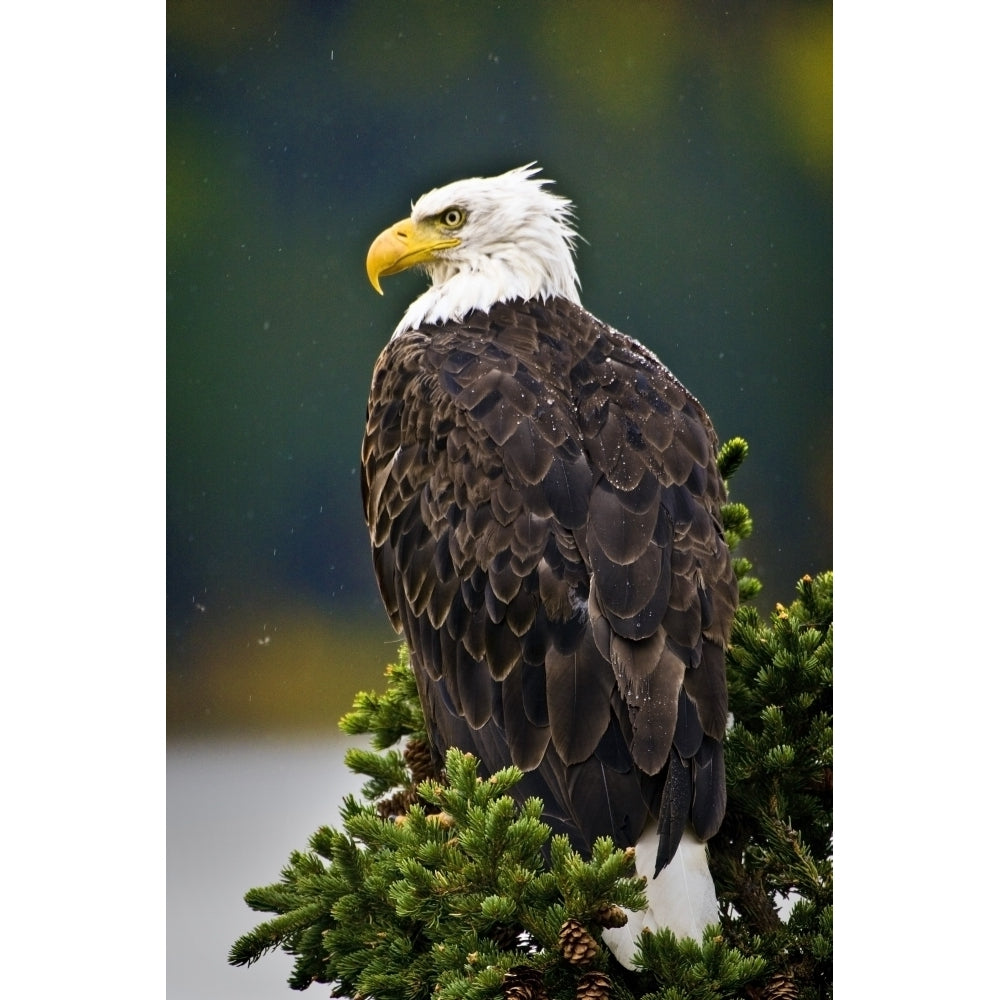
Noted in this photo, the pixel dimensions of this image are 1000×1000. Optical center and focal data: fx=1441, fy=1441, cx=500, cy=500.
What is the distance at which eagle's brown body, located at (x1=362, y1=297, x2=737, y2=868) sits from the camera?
102 inches

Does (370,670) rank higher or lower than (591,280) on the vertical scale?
lower

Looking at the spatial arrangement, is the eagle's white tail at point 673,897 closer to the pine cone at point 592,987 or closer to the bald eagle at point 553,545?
the bald eagle at point 553,545

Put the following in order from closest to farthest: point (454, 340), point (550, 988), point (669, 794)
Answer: point (550, 988) → point (669, 794) → point (454, 340)

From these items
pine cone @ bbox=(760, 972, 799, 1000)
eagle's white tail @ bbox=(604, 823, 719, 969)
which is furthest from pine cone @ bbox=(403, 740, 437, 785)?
pine cone @ bbox=(760, 972, 799, 1000)

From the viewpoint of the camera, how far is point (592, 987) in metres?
2.38

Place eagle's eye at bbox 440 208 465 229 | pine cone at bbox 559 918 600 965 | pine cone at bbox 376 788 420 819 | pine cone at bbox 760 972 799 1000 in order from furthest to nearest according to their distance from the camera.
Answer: eagle's eye at bbox 440 208 465 229
pine cone at bbox 376 788 420 819
pine cone at bbox 760 972 799 1000
pine cone at bbox 559 918 600 965

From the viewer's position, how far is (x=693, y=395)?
10.2 ft

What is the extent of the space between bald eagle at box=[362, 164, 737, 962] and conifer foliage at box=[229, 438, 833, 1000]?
125 millimetres

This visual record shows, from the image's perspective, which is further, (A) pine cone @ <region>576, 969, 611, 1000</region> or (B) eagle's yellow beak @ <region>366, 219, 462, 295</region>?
(B) eagle's yellow beak @ <region>366, 219, 462, 295</region>

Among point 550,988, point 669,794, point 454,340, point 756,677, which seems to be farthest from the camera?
point 454,340

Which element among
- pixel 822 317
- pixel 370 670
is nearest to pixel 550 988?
pixel 370 670

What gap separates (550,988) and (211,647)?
1.12 m

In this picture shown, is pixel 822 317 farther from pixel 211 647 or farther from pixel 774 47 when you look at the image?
pixel 211 647

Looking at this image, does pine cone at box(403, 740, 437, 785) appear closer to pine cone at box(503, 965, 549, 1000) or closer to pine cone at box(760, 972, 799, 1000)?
pine cone at box(503, 965, 549, 1000)
